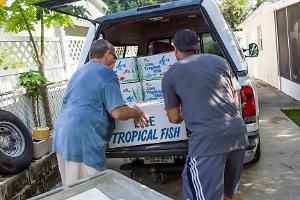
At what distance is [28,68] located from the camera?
24.8 ft

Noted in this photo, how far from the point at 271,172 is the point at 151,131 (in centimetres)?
210

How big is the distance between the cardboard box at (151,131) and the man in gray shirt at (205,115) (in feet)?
2.94

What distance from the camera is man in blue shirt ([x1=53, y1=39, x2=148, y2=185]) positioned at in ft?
10.3

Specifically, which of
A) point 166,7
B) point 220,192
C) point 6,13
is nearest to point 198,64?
point 220,192

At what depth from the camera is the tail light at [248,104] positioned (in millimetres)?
4117

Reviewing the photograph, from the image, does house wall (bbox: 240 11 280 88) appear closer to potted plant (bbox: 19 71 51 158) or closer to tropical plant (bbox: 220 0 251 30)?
potted plant (bbox: 19 71 51 158)

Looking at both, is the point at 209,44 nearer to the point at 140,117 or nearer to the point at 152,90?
the point at 152,90

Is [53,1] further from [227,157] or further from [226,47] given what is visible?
[227,157]

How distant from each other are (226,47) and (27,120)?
3618 millimetres

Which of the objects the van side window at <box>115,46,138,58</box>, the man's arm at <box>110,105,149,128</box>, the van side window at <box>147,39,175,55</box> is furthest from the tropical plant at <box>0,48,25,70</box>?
the man's arm at <box>110,105,149,128</box>

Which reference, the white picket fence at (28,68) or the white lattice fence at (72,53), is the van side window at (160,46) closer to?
the white picket fence at (28,68)

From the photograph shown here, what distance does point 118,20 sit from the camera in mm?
4562

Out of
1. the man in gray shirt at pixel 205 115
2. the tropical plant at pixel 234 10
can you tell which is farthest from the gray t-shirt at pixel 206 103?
the tropical plant at pixel 234 10

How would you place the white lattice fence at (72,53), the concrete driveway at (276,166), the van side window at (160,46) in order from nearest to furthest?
the concrete driveway at (276,166) → the van side window at (160,46) → the white lattice fence at (72,53)
